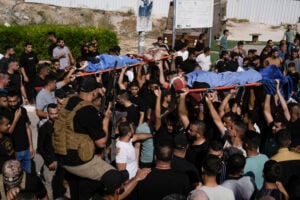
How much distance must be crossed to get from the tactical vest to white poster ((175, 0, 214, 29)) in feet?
37.5

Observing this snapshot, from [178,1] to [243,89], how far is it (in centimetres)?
853

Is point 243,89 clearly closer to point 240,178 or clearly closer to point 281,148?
point 281,148

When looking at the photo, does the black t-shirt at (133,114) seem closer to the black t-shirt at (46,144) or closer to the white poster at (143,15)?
the black t-shirt at (46,144)

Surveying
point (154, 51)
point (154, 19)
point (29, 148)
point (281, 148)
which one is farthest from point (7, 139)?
point (154, 19)

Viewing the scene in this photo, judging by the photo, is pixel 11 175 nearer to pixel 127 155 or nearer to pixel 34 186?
pixel 34 186

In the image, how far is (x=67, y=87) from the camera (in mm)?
9266

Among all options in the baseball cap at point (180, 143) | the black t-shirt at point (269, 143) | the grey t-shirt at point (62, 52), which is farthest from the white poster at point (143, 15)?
the baseball cap at point (180, 143)

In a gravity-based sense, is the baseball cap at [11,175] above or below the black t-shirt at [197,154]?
above

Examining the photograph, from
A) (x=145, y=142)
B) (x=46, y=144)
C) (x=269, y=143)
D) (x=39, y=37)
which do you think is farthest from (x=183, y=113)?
(x=39, y=37)

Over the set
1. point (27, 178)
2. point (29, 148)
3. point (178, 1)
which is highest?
point (178, 1)

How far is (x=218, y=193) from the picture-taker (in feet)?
15.5

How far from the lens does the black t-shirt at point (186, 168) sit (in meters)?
5.44

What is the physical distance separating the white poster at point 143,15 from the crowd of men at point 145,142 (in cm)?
336

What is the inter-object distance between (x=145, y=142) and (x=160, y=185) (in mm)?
2124
